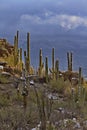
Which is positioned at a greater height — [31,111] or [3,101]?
[31,111]

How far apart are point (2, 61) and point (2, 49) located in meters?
1.26

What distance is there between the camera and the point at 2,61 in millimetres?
21391

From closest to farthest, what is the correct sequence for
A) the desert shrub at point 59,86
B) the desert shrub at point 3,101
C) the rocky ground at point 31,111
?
1. the rocky ground at point 31,111
2. the desert shrub at point 3,101
3. the desert shrub at point 59,86

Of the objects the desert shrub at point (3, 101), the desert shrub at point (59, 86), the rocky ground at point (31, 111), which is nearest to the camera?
the rocky ground at point (31, 111)

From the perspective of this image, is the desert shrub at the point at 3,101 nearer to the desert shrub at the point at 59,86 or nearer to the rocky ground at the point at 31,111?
the rocky ground at the point at 31,111

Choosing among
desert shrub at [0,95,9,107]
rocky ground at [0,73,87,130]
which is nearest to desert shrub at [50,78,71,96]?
rocky ground at [0,73,87,130]

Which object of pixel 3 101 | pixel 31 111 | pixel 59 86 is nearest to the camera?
pixel 31 111

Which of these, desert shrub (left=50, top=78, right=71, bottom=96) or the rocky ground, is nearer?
the rocky ground

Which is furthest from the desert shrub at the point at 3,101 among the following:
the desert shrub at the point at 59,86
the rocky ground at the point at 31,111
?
the desert shrub at the point at 59,86

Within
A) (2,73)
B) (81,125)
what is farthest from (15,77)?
(81,125)

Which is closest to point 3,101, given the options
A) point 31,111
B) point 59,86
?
point 31,111

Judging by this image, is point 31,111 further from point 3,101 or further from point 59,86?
point 59,86

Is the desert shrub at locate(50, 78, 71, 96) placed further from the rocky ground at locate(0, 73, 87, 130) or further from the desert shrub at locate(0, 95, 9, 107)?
the desert shrub at locate(0, 95, 9, 107)

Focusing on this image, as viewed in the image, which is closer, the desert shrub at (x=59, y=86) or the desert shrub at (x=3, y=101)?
the desert shrub at (x=3, y=101)
